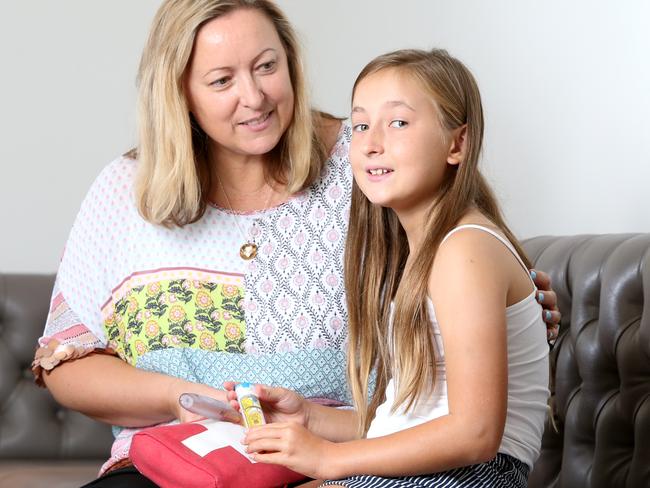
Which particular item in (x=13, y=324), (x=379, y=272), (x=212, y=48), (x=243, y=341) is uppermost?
(x=212, y=48)

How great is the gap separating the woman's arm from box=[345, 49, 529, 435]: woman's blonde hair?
319 mm

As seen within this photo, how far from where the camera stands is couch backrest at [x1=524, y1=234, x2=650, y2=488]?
213 centimetres

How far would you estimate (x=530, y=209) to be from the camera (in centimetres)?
316

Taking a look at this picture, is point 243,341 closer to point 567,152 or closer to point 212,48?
Result: point 212,48

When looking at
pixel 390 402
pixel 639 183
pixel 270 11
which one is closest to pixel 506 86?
pixel 639 183

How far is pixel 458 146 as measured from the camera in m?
1.80

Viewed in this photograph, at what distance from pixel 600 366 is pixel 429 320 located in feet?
2.46

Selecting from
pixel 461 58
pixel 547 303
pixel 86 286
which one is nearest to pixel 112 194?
pixel 86 286

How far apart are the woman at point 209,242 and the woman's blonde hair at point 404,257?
23 centimetres

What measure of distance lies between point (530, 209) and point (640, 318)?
104 cm

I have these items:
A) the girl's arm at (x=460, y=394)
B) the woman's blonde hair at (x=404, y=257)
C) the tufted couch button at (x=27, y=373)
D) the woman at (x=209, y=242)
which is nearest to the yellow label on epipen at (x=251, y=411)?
the girl's arm at (x=460, y=394)

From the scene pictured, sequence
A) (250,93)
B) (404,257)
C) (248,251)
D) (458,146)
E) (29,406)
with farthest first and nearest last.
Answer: (29,406)
(248,251)
(250,93)
(404,257)
(458,146)

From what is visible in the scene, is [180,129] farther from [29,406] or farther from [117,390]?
[29,406]

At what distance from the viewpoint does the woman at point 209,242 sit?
218 centimetres
